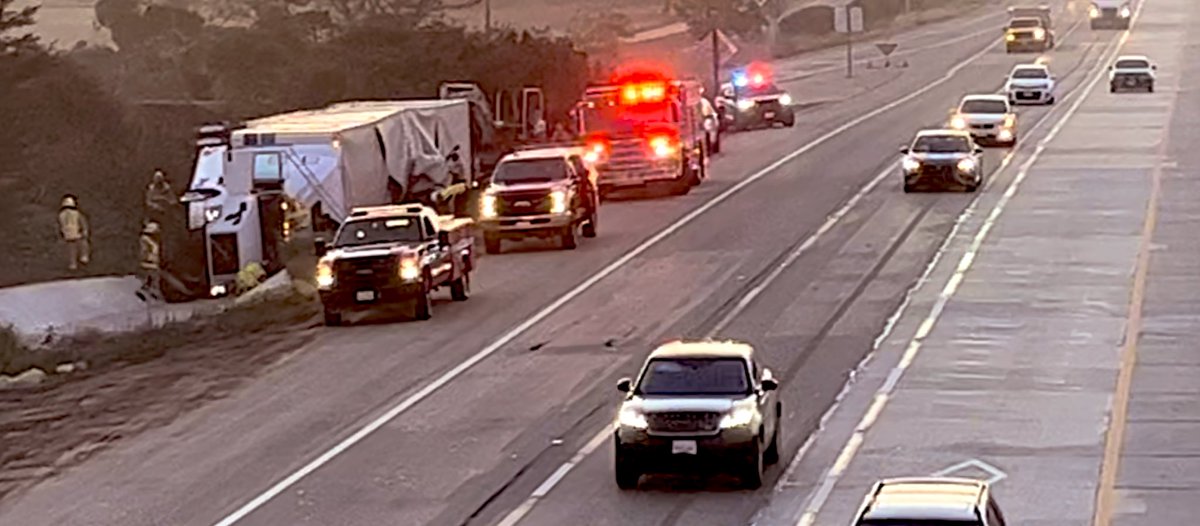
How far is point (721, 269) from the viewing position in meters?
40.2

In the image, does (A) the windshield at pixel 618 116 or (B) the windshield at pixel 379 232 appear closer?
(B) the windshield at pixel 379 232

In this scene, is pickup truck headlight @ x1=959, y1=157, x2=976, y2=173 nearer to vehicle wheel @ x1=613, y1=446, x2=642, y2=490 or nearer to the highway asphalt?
the highway asphalt

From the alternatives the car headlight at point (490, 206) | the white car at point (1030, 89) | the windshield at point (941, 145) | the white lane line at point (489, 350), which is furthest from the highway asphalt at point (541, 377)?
the white car at point (1030, 89)

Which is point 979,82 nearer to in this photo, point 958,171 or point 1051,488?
point 958,171

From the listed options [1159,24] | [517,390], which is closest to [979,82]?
[1159,24]

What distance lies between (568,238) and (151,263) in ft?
26.8

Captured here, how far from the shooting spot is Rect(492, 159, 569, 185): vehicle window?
45.1 m

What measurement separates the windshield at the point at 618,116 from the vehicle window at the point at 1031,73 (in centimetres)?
2913

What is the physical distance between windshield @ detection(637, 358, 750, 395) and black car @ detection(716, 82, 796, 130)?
174 feet

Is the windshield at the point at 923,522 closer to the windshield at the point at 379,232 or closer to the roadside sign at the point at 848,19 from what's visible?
the windshield at the point at 379,232

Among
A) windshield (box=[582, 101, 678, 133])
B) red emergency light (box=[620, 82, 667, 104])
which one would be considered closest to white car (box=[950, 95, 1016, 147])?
red emergency light (box=[620, 82, 667, 104])

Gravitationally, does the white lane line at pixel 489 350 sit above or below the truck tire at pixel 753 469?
below

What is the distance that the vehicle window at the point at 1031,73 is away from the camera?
7956 centimetres

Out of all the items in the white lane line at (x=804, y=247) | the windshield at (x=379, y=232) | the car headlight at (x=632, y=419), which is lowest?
the white lane line at (x=804, y=247)
